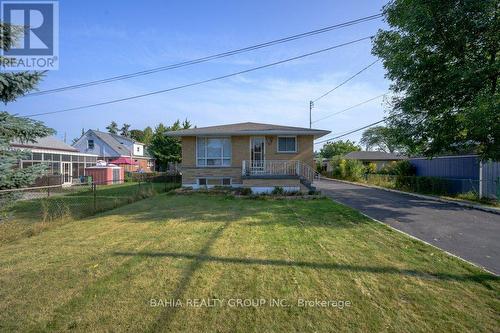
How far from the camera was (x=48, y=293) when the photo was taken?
367 cm

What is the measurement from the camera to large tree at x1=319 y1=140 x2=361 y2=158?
65562 mm

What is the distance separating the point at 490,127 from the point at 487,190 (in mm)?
5372

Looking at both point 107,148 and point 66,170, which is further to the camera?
point 107,148

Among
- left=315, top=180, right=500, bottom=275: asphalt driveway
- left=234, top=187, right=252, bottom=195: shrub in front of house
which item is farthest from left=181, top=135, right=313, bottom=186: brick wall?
left=315, top=180, right=500, bottom=275: asphalt driveway

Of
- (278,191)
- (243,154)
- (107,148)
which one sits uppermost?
(107,148)

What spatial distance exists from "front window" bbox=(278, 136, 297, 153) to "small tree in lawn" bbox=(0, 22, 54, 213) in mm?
12961

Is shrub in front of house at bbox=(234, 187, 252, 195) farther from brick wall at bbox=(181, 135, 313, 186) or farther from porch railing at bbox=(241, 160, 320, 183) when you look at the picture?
brick wall at bbox=(181, 135, 313, 186)

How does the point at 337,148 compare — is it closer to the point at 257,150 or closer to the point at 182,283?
the point at 257,150

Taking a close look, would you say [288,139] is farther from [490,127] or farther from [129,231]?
[129,231]

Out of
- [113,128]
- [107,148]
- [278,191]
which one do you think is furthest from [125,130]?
[278,191]

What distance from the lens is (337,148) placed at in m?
67.4

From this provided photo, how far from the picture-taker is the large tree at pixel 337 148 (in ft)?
215

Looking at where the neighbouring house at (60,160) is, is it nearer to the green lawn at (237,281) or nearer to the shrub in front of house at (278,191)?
the shrub in front of house at (278,191)

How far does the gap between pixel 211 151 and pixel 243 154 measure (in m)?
2.19
